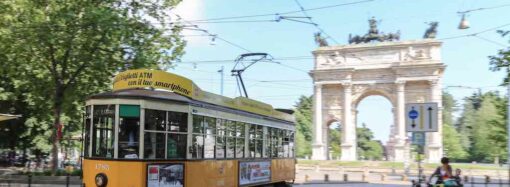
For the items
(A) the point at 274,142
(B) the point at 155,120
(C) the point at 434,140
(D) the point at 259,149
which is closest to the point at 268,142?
(A) the point at 274,142

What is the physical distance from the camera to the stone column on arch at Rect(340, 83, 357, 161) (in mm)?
60125

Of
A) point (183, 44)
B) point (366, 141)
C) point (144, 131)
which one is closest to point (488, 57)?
point (183, 44)

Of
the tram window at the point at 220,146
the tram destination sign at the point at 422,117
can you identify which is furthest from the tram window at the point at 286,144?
the tram destination sign at the point at 422,117

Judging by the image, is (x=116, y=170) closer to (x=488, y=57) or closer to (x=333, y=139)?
(x=488, y=57)

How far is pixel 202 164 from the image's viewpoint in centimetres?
1237

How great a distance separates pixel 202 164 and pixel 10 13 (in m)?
13.9

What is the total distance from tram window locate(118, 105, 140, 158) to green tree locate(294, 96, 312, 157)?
71.9m

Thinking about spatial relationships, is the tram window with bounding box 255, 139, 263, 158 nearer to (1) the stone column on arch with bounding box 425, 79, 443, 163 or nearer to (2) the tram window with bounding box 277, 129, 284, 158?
(2) the tram window with bounding box 277, 129, 284, 158

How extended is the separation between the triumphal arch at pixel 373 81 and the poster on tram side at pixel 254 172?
4147cm

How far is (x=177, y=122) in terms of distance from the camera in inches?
462

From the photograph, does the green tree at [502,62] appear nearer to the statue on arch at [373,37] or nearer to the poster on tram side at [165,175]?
the poster on tram side at [165,175]

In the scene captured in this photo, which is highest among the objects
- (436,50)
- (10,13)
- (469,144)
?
(436,50)

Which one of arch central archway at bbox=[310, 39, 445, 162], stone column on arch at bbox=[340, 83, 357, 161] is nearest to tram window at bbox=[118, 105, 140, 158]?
arch central archway at bbox=[310, 39, 445, 162]

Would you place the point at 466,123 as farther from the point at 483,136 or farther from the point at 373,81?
the point at 373,81
